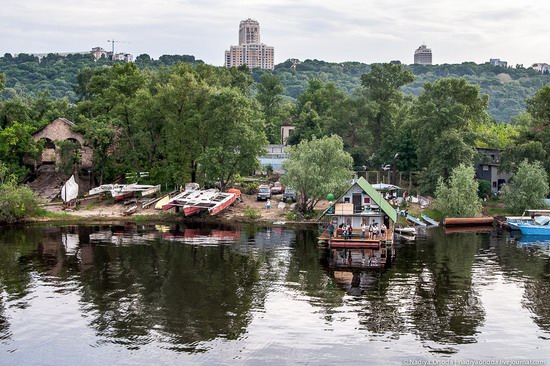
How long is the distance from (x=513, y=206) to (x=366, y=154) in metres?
25.7

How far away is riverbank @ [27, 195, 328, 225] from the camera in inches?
2876

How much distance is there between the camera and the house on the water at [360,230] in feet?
182

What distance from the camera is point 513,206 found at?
76.7 meters

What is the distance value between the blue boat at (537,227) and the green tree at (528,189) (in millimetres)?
6278

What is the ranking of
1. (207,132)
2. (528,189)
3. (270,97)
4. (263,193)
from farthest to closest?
(270,97)
(207,132)
(263,193)
(528,189)

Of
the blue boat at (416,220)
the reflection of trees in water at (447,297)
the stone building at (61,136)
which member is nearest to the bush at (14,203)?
the stone building at (61,136)

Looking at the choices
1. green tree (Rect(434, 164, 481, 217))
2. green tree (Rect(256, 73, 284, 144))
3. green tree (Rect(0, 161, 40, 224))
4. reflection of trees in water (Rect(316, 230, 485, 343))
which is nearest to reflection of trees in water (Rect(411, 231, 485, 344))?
reflection of trees in water (Rect(316, 230, 485, 343))

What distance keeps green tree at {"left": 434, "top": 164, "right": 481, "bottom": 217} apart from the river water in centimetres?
1120

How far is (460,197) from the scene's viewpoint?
73812 mm

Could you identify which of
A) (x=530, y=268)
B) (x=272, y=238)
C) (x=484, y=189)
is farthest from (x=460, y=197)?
(x=272, y=238)

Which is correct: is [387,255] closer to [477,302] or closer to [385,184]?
[477,302]

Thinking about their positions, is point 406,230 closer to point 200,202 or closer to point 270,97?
point 200,202

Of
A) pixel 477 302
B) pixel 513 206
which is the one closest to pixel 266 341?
pixel 477 302

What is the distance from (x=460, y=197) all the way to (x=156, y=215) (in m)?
33.0
